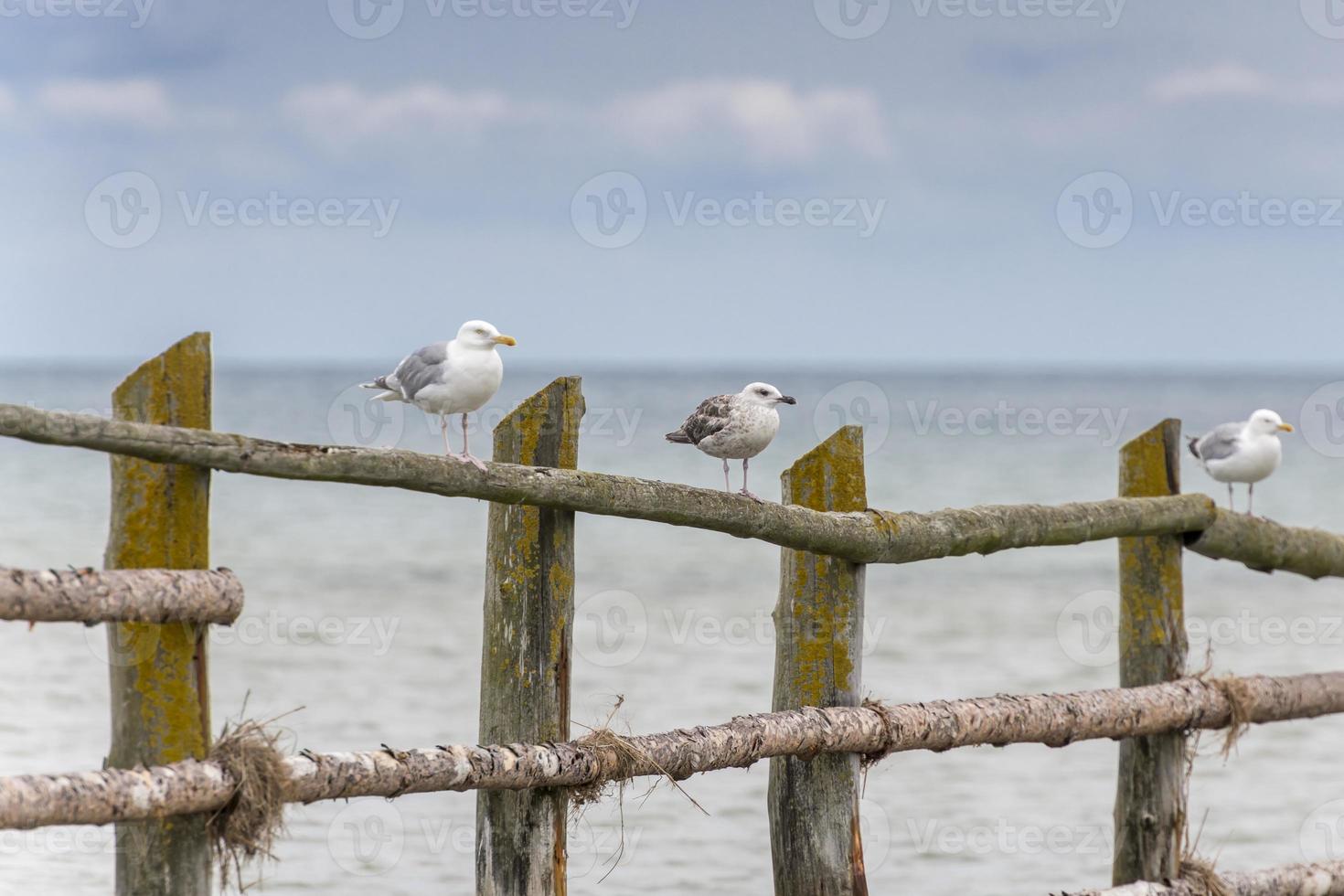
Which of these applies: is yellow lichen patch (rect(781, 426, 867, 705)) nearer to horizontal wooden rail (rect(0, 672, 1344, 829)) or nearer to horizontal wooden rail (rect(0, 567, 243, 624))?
horizontal wooden rail (rect(0, 672, 1344, 829))

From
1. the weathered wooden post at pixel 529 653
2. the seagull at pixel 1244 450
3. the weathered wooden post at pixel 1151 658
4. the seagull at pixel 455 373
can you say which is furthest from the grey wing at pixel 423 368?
the seagull at pixel 1244 450

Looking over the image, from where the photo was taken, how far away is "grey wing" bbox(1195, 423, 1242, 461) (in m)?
7.56

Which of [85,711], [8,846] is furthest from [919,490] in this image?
[8,846]

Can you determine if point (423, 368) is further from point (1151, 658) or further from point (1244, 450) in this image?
point (1244, 450)

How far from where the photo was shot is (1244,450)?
24.5 feet

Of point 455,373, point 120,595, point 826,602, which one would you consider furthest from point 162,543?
point 826,602

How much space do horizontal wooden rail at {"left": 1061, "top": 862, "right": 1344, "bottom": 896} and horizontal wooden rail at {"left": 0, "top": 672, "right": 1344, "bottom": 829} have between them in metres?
0.55

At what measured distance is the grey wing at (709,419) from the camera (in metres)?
5.18

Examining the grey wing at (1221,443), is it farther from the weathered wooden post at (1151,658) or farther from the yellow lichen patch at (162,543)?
the yellow lichen patch at (162,543)

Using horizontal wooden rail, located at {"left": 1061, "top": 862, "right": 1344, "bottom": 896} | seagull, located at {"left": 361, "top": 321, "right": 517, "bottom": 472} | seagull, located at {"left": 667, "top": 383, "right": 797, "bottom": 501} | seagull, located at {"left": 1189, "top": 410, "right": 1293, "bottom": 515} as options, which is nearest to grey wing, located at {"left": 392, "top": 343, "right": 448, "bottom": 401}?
seagull, located at {"left": 361, "top": 321, "right": 517, "bottom": 472}

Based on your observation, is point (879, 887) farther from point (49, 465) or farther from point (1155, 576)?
point (49, 465)

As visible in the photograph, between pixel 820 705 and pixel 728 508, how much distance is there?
2.65 feet

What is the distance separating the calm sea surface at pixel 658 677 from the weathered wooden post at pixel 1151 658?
189 cm

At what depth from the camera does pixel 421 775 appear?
145 inches
